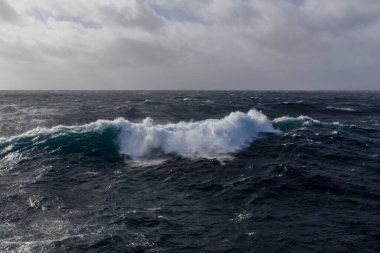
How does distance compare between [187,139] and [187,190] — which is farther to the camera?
[187,139]

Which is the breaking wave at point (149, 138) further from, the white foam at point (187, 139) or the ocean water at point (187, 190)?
the ocean water at point (187, 190)

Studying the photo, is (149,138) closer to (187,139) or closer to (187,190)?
(187,139)

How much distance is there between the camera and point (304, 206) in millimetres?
19562

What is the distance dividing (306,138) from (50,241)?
30.2 m

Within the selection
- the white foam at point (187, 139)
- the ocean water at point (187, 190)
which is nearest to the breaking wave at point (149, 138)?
the white foam at point (187, 139)

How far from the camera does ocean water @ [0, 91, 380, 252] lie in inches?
617

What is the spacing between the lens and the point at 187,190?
22453 mm

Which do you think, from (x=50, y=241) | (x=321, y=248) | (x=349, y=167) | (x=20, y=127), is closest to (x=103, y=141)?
(x=20, y=127)

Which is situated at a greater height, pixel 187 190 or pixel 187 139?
pixel 187 139

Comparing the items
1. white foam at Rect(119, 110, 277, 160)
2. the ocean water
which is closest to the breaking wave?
white foam at Rect(119, 110, 277, 160)

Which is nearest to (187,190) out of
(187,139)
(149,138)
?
(149,138)

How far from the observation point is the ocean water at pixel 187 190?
15680 mm

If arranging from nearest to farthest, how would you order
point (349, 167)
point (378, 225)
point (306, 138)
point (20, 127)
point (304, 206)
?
1. point (378, 225)
2. point (304, 206)
3. point (349, 167)
4. point (306, 138)
5. point (20, 127)

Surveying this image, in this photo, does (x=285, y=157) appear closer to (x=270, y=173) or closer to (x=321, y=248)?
(x=270, y=173)
